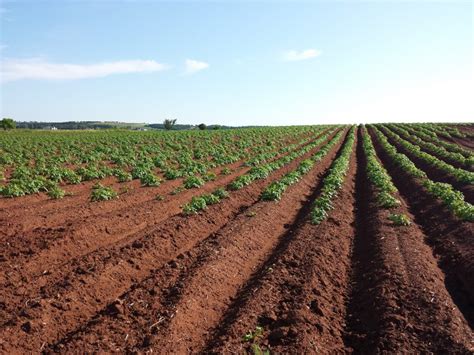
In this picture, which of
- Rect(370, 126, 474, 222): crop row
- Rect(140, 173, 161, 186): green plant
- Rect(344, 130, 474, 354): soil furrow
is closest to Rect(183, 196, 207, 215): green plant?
Rect(344, 130, 474, 354): soil furrow

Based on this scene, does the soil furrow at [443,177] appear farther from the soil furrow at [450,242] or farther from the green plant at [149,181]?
the green plant at [149,181]

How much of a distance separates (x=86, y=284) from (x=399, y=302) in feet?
17.6

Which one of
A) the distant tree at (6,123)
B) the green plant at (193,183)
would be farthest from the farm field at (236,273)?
the distant tree at (6,123)

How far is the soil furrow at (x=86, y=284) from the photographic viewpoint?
5652 mm

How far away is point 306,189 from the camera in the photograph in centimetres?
1689

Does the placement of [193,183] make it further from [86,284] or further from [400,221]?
[86,284]

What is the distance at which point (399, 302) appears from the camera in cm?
654

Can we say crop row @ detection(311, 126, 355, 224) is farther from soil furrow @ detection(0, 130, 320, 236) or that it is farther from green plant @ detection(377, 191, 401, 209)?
soil furrow @ detection(0, 130, 320, 236)

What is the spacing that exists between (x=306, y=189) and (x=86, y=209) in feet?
29.3

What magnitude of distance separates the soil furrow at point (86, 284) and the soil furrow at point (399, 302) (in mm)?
4061

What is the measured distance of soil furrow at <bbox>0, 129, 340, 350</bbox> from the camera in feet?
18.5

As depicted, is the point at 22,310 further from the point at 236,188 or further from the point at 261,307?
the point at 236,188

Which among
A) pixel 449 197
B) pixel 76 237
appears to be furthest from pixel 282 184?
pixel 76 237

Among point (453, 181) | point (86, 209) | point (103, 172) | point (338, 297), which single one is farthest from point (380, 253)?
point (103, 172)
